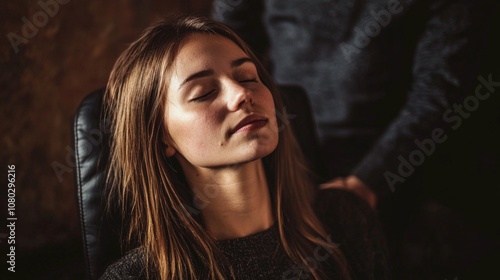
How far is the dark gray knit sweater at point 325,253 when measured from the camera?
1013 mm

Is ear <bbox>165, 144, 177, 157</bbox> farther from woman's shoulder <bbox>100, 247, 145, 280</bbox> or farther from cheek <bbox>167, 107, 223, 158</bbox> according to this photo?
woman's shoulder <bbox>100, 247, 145, 280</bbox>

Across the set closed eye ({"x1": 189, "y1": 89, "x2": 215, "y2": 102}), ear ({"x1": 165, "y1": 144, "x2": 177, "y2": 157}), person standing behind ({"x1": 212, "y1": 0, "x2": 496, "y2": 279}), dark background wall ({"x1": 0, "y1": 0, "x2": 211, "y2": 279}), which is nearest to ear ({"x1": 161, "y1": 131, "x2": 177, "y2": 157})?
ear ({"x1": 165, "y1": 144, "x2": 177, "y2": 157})

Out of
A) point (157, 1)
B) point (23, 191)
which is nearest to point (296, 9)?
point (157, 1)

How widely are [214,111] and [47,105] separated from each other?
726 millimetres

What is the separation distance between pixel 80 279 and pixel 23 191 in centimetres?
32

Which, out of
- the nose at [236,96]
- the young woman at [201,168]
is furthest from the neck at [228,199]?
the nose at [236,96]

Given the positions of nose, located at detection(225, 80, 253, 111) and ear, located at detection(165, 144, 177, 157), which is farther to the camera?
ear, located at detection(165, 144, 177, 157)

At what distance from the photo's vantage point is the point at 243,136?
37.6 inches

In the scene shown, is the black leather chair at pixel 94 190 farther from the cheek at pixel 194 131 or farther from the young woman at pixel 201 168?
the cheek at pixel 194 131

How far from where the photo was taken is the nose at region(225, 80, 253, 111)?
95 centimetres

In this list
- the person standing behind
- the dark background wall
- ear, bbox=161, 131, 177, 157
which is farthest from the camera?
the person standing behind

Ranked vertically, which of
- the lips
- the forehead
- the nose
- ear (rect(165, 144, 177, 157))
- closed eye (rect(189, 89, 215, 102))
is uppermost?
the forehead

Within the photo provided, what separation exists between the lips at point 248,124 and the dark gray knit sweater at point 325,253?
0.26 meters

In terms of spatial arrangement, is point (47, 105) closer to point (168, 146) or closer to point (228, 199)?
point (168, 146)
